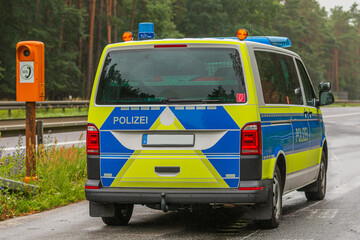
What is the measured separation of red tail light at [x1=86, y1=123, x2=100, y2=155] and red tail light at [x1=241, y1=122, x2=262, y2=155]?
1.50 meters

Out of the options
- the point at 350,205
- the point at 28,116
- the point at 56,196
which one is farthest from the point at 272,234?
the point at 28,116

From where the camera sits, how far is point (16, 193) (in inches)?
369

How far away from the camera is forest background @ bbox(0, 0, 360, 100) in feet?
206

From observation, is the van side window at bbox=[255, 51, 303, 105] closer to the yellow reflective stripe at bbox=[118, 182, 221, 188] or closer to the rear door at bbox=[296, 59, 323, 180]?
the rear door at bbox=[296, 59, 323, 180]

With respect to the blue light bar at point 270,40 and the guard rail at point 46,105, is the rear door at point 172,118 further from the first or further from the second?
the guard rail at point 46,105

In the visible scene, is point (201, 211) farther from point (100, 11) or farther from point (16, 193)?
point (100, 11)

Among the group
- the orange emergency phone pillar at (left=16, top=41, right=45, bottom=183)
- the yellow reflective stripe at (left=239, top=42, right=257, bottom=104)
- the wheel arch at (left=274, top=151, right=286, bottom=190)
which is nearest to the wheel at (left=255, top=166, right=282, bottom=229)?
the wheel arch at (left=274, top=151, right=286, bottom=190)

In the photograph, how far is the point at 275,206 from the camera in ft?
24.5

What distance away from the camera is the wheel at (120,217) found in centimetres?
773

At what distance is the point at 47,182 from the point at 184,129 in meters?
3.92

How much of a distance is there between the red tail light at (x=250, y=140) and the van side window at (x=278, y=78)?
23.0 inches

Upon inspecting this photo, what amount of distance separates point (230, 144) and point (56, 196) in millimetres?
3790

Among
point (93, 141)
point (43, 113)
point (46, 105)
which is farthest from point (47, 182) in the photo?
point (46, 105)

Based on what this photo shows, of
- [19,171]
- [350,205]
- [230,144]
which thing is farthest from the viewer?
[19,171]
